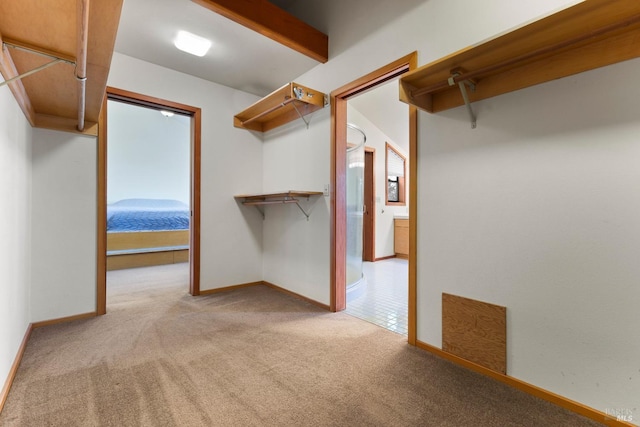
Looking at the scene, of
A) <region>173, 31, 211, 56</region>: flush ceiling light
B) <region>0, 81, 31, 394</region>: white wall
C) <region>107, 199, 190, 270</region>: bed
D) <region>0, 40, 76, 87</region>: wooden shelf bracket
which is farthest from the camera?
<region>107, 199, 190, 270</region>: bed

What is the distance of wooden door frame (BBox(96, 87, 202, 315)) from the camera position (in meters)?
2.63

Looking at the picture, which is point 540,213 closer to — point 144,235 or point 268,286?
point 268,286

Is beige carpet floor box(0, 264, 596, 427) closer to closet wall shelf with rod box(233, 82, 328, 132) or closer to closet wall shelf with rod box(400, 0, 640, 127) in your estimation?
closet wall shelf with rod box(400, 0, 640, 127)

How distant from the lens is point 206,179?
3.34 metres

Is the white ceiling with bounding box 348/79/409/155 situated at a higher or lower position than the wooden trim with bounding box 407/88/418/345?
higher

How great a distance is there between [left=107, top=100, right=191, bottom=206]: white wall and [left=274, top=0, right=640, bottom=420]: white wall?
5.90 m

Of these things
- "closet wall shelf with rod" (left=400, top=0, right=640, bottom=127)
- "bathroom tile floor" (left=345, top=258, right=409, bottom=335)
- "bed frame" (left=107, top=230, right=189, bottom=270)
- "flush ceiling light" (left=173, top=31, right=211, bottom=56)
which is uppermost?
"flush ceiling light" (left=173, top=31, right=211, bottom=56)

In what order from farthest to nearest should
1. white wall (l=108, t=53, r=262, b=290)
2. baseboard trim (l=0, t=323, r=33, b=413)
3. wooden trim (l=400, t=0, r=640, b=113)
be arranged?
white wall (l=108, t=53, r=262, b=290)
baseboard trim (l=0, t=323, r=33, b=413)
wooden trim (l=400, t=0, r=640, b=113)

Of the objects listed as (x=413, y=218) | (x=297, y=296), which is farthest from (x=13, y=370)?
(x=413, y=218)

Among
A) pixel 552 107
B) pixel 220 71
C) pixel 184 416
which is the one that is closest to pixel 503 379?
pixel 552 107

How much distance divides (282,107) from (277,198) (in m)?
1.01

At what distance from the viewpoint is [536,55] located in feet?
4.38

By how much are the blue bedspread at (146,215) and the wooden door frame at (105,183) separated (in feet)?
9.62

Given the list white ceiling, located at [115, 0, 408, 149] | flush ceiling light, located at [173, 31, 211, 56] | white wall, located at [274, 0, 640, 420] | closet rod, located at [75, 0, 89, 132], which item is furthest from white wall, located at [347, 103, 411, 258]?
closet rod, located at [75, 0, 89, 132]
